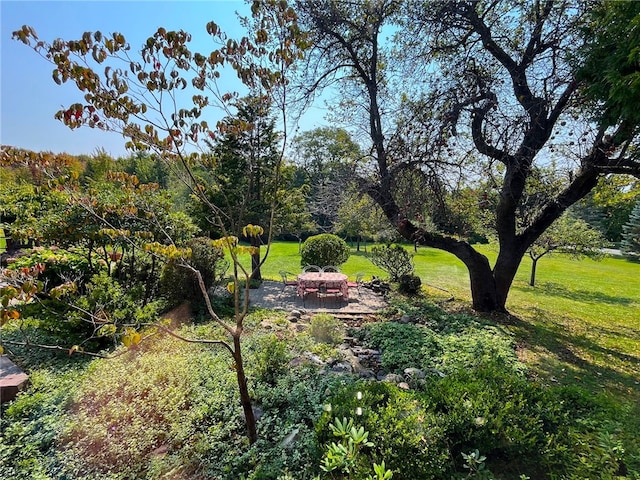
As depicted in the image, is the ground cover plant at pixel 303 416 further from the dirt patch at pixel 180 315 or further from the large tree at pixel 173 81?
the dirt patch at pixel 180 315

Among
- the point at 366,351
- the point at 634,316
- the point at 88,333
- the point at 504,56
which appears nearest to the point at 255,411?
the point at 366,351

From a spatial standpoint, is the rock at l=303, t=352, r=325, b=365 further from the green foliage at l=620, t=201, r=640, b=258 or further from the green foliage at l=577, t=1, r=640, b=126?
the green foliage at l=620, t=201, r=640, b=258

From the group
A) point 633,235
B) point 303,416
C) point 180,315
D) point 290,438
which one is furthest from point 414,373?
point 633,235

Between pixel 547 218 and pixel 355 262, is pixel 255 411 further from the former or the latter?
pixel 355 262

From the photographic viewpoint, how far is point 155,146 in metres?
2.68

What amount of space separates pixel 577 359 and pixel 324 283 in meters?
5.68

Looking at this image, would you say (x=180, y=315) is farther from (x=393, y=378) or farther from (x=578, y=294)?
(x=578, y=294)

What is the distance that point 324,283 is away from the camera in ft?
29.3

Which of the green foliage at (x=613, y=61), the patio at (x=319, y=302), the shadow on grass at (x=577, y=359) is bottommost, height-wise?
the patio at (x=319, y=302)

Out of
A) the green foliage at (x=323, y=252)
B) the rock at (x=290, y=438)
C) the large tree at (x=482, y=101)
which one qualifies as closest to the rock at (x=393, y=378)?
the rock at (x=290, y=438)

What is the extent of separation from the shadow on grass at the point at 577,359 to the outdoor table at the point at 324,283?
3934 millimetres

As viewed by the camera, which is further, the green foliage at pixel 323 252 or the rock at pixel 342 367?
the green foliage at pixel 323 252

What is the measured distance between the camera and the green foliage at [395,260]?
10.2 metres

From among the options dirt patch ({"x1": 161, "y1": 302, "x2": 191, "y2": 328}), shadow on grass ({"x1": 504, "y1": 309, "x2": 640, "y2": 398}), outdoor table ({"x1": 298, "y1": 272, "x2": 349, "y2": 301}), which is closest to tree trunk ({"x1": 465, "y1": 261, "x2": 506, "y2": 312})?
shadow on grass ({"x1": 504, "y1": 309, "x2": 640, "y2": 398})
